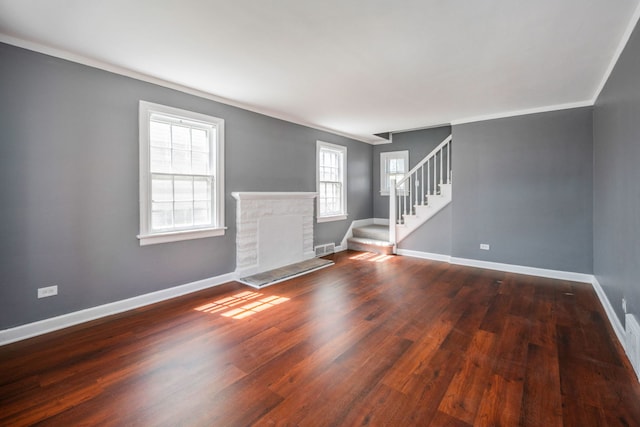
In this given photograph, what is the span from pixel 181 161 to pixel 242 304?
192 cm

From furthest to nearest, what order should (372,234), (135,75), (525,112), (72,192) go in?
(372,234)
(525,112)
(135,75)
(72,192)

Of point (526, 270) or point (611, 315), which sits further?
point (526, 270)

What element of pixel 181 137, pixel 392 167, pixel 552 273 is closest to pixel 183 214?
pixel 181 137

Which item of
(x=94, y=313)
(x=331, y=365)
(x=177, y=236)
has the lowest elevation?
(x=331, y=365)

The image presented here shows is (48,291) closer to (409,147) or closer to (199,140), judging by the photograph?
(199,140)

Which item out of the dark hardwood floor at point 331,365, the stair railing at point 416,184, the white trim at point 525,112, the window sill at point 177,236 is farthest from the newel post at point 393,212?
the window sill at point 177,236

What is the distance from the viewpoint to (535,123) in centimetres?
462

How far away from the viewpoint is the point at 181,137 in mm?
3781

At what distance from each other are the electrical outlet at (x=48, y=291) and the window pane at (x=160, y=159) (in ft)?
4.87

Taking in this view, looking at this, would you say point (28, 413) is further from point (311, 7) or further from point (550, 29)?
point (550, 29)

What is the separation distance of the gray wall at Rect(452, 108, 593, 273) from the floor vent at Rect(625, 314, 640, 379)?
2.46 m

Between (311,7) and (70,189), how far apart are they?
2.74 meters

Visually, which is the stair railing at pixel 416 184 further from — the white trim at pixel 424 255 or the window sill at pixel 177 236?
the window sill at pixel 177 236

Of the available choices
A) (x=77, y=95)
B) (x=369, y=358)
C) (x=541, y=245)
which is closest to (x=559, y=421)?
(x=369, y=358)
